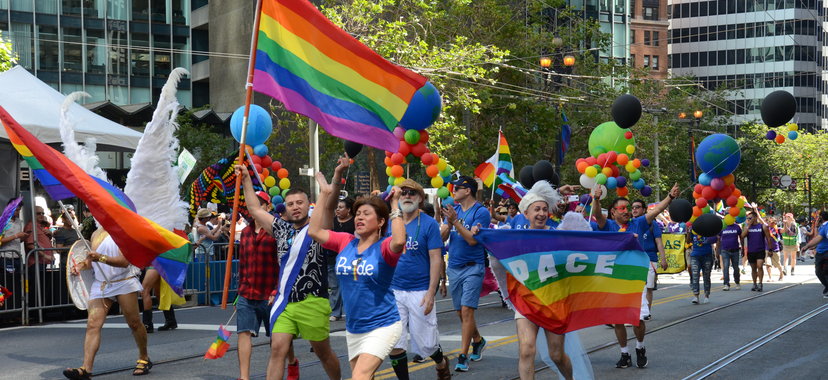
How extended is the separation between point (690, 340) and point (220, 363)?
5.61 m

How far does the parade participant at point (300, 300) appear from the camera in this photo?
7.35 m

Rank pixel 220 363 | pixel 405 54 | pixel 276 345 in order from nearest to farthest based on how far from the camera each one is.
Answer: pixel 276 345, pixel 220 363, pixel 405 54

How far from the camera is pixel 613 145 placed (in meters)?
10.7

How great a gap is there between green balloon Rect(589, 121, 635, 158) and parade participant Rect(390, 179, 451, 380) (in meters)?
2.68

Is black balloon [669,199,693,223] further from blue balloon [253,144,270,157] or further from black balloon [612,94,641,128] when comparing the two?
blue balloon [253,144,270,157]

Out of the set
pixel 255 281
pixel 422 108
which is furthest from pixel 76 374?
pixel 422 108

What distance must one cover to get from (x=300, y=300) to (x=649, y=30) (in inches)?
3725

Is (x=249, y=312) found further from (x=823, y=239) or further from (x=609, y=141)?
(x=823, y=239)

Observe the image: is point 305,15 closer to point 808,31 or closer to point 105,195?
point 105,195

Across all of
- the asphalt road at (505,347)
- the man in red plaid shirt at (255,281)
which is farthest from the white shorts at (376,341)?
the asphalt road at (505,347)

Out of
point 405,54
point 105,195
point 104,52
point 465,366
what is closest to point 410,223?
point 465,366

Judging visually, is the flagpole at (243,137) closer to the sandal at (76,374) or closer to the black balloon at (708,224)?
the sandal at (76,374)

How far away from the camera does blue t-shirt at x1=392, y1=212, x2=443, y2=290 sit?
8820 mm

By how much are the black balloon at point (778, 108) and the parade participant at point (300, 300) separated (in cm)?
466
